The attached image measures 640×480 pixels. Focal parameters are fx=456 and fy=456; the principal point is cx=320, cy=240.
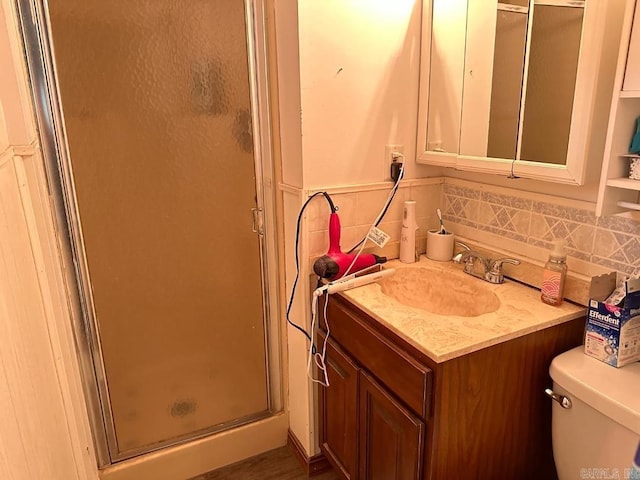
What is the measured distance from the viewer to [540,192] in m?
1.39

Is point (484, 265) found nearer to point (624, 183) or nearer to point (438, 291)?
point (438, 291)

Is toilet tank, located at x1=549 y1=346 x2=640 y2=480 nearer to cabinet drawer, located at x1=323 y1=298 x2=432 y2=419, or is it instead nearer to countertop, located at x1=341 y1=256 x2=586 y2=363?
countertop, located at x1=341 y1=256 x2=586 y2=363

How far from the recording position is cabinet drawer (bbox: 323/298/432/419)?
3.72 ft

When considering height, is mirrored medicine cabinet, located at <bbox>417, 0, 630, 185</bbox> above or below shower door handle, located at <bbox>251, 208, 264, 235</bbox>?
above

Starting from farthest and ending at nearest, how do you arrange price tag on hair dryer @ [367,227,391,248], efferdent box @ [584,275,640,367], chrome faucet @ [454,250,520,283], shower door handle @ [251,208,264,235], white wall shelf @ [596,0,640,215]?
shower door handle @ [251,208,264,235], price tag on hair dryer @ [367,227,391,248], chrome faucet @ [454,250,520,283], efferdent box @ [584,275,640,367], white wall shelf @ [596,0,640,215]

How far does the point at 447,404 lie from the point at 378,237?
2.07ft

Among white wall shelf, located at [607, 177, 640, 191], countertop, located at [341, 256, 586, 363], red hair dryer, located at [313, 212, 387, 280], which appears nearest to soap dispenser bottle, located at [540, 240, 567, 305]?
countertop, located at [341, 256, 586, 363]

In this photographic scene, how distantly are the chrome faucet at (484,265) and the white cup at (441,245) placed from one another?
8cm

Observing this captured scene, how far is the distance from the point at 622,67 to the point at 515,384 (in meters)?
0.80

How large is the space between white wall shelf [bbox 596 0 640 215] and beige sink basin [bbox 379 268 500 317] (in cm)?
47

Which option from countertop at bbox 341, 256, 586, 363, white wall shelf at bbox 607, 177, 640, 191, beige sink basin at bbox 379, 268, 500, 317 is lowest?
beige sink basin at bbox 379, 268, 500, 317

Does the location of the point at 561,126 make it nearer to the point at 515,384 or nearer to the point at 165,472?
the point at 515,384

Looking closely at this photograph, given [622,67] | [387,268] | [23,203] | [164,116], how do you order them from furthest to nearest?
[387,268] < [164,116] < [23,203] < [622,67]

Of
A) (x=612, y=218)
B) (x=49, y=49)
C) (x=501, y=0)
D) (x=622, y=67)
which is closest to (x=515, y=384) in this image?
(x=612, y=218)
